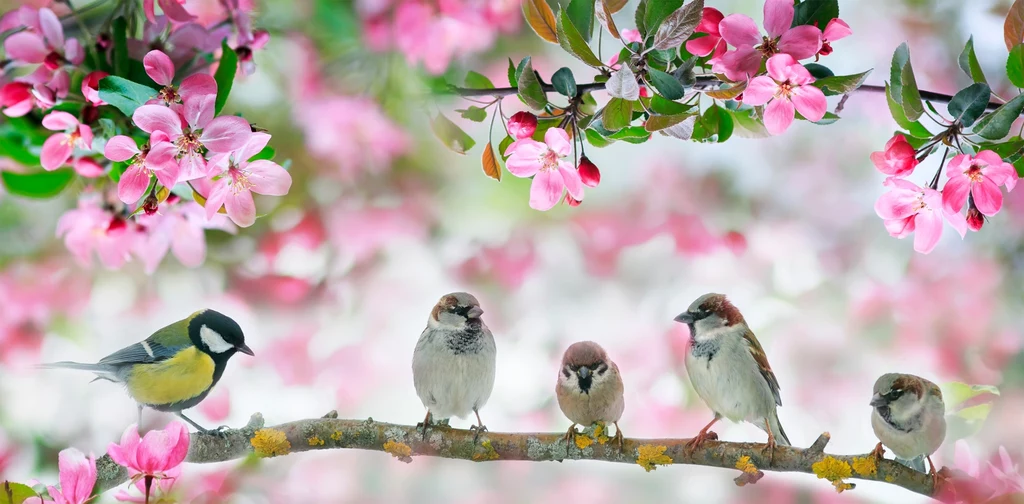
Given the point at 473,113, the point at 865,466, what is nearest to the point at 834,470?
the point at 865,466

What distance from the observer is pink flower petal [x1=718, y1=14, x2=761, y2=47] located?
1.79 feet

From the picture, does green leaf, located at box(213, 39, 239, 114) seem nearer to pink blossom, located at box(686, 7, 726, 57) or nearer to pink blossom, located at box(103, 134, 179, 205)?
pink blossom, located at box(103, 134, 179, 205)

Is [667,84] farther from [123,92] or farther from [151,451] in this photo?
[151,451]

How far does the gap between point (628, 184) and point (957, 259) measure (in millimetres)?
530

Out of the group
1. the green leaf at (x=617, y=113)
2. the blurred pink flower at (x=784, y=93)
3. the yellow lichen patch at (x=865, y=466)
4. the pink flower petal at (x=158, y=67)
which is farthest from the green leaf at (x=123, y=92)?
the yellow lichen patch at (x=865, y=466)

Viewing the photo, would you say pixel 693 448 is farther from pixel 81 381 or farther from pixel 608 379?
pixel 81 381

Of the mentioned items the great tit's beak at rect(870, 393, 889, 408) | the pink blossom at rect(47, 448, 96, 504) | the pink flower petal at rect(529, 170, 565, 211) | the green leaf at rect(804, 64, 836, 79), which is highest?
the green leaf at rect(804, 64, 836, 79)

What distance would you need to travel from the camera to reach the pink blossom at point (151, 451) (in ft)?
2.17

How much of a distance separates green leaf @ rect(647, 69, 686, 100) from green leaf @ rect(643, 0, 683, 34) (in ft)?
0.12

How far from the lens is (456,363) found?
77cm

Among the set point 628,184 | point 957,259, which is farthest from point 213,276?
point 957,259

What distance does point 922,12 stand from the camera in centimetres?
113

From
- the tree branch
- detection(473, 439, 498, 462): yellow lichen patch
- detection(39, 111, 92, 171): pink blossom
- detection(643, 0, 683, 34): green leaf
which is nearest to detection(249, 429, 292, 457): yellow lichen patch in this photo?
the tree branch

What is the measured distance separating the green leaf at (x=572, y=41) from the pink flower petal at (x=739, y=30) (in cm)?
10
